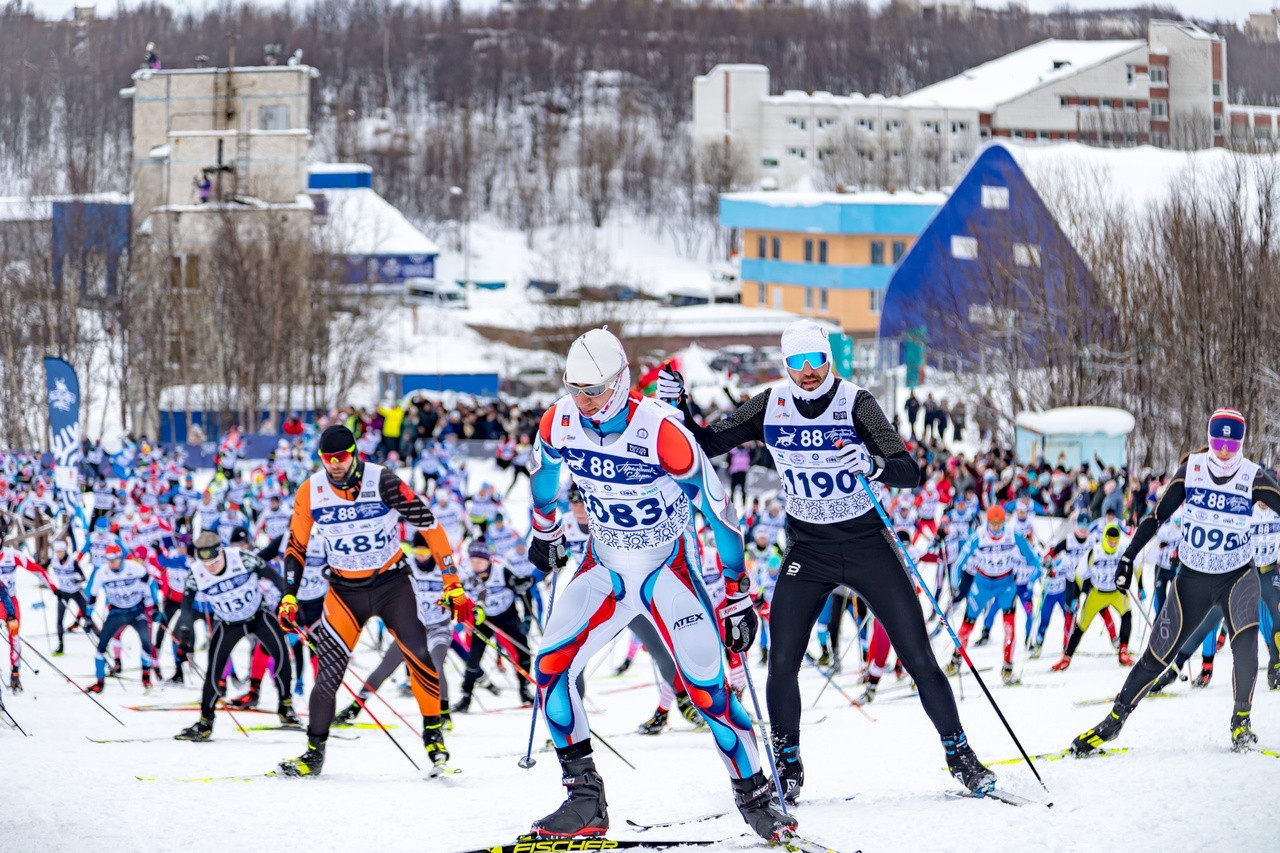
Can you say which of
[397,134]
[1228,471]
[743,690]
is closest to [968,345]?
[743,690]

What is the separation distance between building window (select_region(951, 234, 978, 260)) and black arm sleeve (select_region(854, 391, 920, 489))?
109 feet

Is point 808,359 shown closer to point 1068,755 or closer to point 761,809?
point 761,809

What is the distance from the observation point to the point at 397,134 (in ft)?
301

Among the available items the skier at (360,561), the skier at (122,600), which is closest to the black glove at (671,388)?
the skier at (360,561)

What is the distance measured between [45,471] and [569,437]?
20368mm

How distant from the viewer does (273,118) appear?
167 ft

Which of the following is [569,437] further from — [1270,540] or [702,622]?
[1270,540]

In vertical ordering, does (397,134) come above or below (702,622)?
above

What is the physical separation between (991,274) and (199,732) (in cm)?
2803

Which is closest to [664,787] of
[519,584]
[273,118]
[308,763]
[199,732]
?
[308,763]

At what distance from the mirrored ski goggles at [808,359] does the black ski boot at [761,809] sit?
178 cm

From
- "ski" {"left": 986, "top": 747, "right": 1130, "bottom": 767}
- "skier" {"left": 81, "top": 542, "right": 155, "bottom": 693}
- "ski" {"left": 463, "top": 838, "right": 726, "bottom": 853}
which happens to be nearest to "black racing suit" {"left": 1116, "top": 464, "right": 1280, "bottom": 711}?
Result: "ski" {"left": 986, "top": 747, "right": 1130, "bottom": 767}

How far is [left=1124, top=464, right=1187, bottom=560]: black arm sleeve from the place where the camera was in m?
7.91

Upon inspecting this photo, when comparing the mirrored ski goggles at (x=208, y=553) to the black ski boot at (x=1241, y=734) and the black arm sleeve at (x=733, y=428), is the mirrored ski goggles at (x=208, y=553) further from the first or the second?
the black ski boot at (x=1241, y=734)
